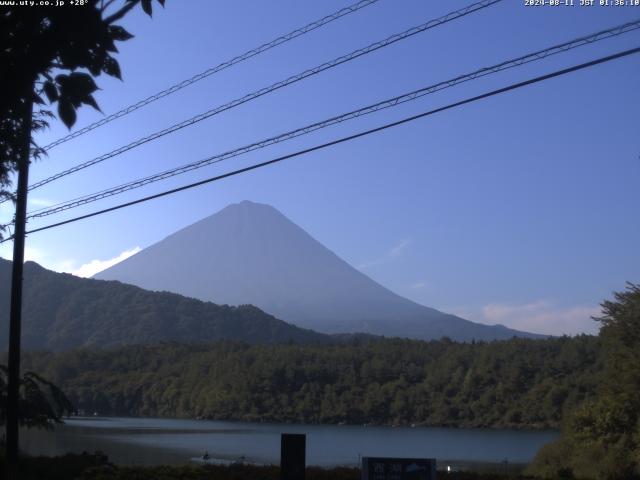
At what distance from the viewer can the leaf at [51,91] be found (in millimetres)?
5363

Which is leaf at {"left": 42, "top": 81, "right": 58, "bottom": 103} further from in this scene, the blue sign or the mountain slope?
the mountain slope

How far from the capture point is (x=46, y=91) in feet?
17.7

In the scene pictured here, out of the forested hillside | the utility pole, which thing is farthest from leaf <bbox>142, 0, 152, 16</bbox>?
the forested hillside

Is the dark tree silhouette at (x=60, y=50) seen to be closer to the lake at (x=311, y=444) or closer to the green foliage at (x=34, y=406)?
the green foliage at (x=34, y=406)

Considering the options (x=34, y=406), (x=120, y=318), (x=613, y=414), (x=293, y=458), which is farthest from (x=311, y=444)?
(x=120, y=318)

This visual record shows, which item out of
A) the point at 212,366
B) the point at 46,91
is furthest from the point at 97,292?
the point at 46,91

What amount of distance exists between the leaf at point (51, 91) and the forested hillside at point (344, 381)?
222 ft

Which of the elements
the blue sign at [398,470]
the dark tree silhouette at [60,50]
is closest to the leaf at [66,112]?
the dark tree silhouette at [60,50]

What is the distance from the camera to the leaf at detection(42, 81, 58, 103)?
5363mm

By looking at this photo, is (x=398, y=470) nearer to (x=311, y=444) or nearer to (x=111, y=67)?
(x=111, y=67)

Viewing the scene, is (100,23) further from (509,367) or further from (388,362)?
(388,362)

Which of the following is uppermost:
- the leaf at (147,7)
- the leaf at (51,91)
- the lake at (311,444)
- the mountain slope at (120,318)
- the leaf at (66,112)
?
the mountain slope at (120,318)

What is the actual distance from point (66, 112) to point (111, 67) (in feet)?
1.46

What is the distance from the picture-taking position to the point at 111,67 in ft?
18.2
